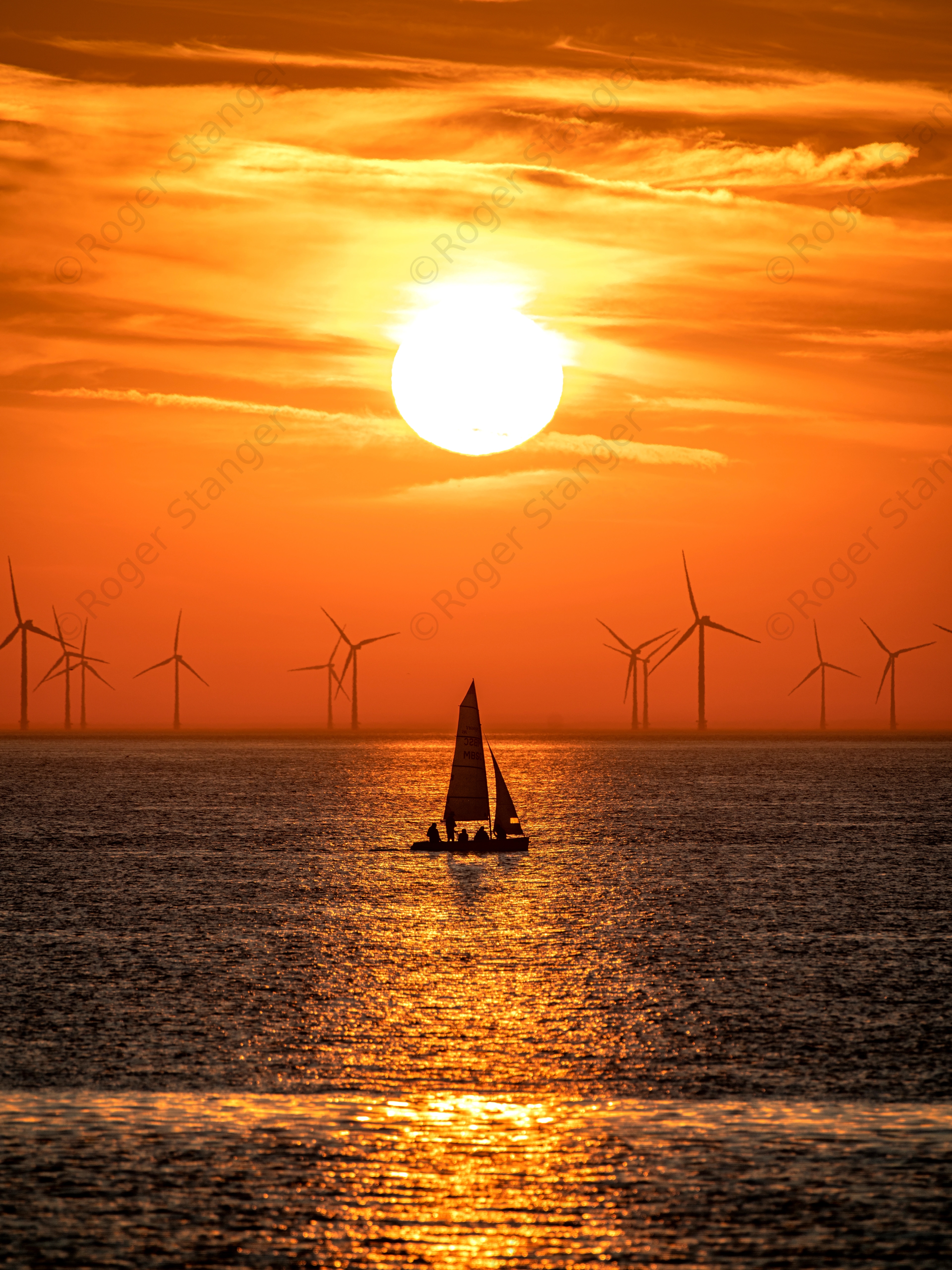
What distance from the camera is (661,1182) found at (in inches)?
1031

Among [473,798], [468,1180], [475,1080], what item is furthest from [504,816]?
[468,1180]

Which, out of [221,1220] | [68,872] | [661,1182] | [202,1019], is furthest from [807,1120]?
[68,872]

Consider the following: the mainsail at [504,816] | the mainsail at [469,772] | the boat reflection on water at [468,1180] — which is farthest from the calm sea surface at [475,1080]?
the mainsail at [504,816]

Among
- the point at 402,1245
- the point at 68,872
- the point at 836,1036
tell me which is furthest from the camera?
the point at 68,872

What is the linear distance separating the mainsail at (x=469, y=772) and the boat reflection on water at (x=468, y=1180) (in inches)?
2617

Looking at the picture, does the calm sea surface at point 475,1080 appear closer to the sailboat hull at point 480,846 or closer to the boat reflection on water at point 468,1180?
the boat reflection on water at point 468,1180

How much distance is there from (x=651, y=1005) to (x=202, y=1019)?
14.8 m

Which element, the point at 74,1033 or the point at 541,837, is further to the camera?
the point at 541,837

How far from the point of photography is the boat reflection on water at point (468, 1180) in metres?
23.0

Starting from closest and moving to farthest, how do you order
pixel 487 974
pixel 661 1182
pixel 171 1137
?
pixel 661 1182
pixel 171 1137
pixel 487 974

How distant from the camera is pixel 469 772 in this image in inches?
4161

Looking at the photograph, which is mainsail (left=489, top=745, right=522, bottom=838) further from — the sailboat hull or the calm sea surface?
the calm sea surface

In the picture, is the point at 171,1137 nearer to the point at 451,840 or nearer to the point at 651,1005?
the point at 651,1005

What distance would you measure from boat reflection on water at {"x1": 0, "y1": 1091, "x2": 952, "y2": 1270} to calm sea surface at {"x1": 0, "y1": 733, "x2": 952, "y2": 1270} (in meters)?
0.08
